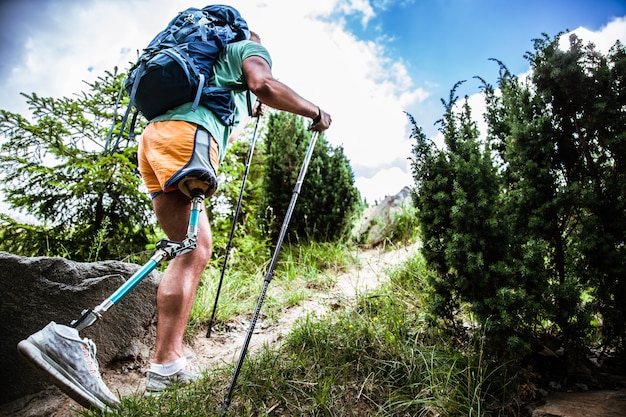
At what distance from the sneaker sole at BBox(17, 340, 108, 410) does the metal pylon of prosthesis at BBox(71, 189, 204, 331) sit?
0.53 ft

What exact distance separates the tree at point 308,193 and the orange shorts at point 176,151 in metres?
3.39

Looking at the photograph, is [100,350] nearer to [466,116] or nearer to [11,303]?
[11,303]

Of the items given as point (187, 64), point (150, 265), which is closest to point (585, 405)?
point (150, 265)

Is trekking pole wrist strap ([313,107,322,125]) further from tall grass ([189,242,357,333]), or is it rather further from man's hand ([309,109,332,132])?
tall grass ([189,242,357,333])

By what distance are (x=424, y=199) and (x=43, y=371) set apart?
7.28ft

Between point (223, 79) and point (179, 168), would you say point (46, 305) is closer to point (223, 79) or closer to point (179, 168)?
point (179, 168)

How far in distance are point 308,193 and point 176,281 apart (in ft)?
12.3

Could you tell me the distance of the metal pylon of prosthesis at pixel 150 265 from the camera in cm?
172

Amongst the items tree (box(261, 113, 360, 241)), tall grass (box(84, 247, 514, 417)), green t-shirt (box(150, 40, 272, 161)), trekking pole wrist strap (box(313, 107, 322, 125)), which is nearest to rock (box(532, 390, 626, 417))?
tall grass (box(84, 247, 514, 417))

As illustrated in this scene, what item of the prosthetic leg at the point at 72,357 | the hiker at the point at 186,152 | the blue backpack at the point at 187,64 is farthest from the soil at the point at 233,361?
the blue backpack at the point at 187,64

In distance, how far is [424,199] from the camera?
253 centimetres

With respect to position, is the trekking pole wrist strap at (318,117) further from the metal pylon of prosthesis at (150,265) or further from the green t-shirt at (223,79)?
the metal pylon of prosthesis at (150,265)

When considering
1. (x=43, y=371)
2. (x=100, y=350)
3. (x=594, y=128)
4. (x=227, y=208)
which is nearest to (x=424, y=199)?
(x=594, y=128)

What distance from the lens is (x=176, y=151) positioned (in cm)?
229
